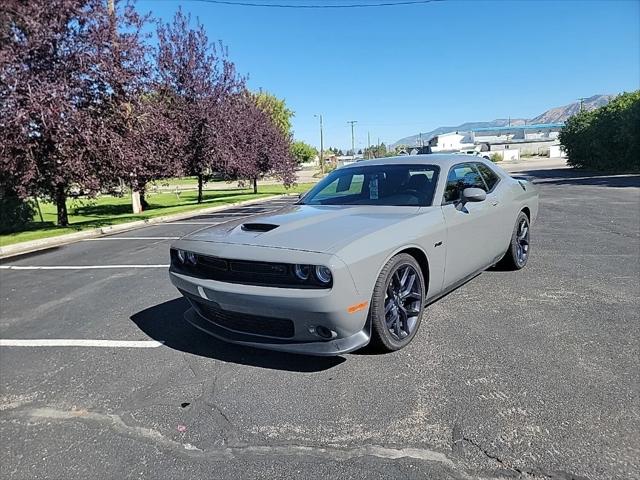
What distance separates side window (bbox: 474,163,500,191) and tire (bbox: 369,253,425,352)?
80.4 inches

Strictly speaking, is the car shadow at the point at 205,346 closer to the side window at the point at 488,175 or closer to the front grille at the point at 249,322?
the front grille at the point at 249,322

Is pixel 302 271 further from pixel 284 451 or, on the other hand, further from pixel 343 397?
pixel 284 451

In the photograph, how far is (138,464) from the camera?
242 centimetres

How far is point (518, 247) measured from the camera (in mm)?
5723

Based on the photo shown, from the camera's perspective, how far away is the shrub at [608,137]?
26.2 meters

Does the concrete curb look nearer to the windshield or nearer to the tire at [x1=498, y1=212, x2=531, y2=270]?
the windshield

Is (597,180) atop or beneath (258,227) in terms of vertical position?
beneath

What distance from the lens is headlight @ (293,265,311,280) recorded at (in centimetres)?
299

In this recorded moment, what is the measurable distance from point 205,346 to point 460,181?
285 centimetres

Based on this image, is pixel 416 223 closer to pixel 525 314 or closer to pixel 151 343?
pixel 525 314

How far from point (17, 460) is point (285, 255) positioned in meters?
1.84

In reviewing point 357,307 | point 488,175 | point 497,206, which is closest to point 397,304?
point 357,307

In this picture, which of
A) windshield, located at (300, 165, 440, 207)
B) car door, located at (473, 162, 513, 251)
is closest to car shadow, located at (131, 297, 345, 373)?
windshield, located at (300, 165, 440, 207)

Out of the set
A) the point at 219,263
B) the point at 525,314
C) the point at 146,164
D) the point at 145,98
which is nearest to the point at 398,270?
the point at 219,263
